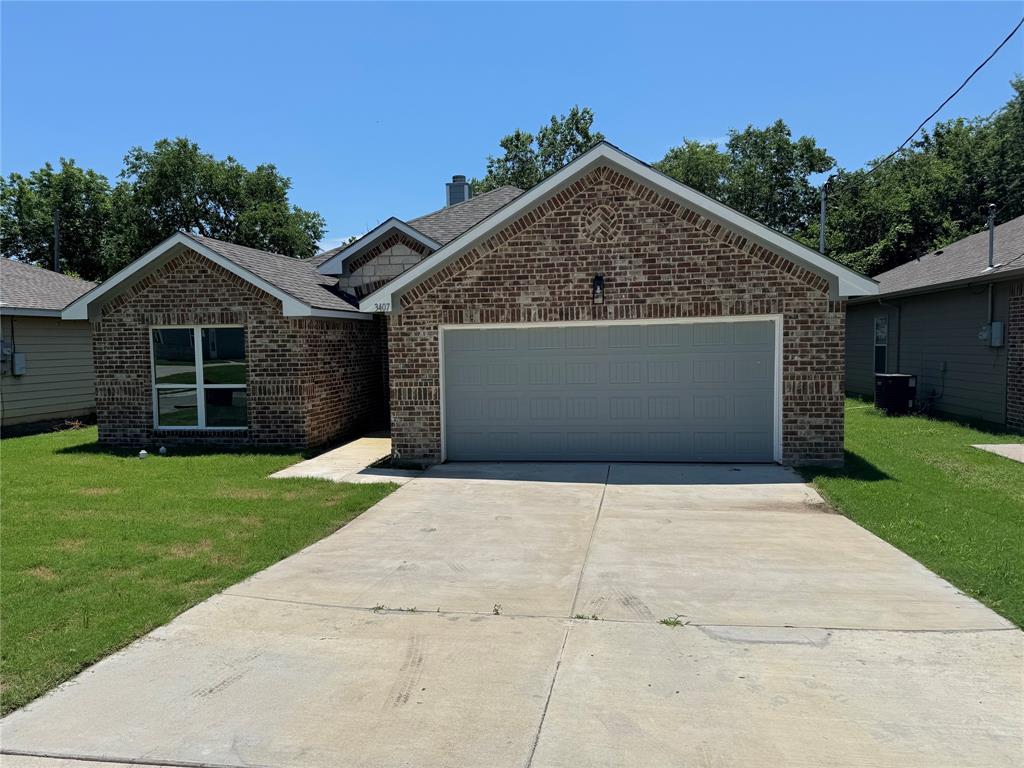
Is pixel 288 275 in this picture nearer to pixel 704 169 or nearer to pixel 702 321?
pixel 702 321

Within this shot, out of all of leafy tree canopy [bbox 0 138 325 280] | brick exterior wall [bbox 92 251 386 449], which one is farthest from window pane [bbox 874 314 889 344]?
leafy tree canopy [bbox 0 138 325 280]

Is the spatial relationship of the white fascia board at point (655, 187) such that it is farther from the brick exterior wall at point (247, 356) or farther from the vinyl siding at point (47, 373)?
the vinyl siding at point (47, 373)

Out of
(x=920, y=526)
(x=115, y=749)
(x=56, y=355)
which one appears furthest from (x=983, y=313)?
(x=56, y=355)

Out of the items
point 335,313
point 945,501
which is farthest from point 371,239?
point 945,501

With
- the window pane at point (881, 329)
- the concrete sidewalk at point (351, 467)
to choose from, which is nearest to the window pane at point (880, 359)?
the window pane at point (881, 329)

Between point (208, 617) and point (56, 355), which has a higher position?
point (56, 355)

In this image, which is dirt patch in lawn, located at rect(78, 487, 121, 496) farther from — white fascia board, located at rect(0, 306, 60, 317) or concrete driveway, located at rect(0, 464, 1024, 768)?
white fascia board, located at rect(0, 306, 60, 317)

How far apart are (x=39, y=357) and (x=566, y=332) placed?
12.9m

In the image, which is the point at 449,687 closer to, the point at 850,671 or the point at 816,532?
the point at 850,671

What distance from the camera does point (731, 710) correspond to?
3.96m

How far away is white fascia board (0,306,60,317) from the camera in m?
15.1

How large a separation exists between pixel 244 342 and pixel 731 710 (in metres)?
11.1

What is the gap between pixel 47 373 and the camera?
55.4ft

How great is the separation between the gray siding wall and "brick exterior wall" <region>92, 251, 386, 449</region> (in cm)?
1324
